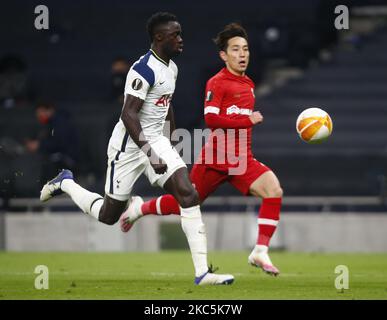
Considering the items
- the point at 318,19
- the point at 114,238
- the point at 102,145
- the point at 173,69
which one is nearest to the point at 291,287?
the point at 173,69

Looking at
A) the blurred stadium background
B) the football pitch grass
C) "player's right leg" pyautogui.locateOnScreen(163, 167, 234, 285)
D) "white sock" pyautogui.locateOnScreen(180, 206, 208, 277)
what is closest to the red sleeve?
"player's right leg" pyautogui.locateOnScreen(163, 167, 234, 285)

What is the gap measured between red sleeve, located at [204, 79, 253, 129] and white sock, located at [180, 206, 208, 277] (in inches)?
42.5

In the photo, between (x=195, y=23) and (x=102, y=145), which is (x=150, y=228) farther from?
(x=195, y=23)

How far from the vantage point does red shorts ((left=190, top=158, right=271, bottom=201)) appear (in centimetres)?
1081

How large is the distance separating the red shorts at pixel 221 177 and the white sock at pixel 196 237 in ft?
3.54

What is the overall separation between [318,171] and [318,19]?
18.8ft

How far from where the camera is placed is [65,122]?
18.0 metres

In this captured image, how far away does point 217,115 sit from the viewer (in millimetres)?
10656

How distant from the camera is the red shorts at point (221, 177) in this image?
10.8 m

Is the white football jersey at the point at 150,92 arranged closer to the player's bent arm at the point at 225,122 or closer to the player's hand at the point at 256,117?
the player's bent arm at the point at 225,122

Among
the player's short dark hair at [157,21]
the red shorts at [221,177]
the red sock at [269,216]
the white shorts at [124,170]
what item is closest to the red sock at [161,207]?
the red shorts at [221,177]

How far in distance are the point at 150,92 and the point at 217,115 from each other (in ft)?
2.66

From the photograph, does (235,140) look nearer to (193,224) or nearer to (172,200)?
(172,200)

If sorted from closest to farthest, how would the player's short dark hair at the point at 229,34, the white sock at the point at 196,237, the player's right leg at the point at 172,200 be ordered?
the white sock at the point at 196,237
the player's short dark hair at the point at 229,34
the player's right leg at the point at 172,200
